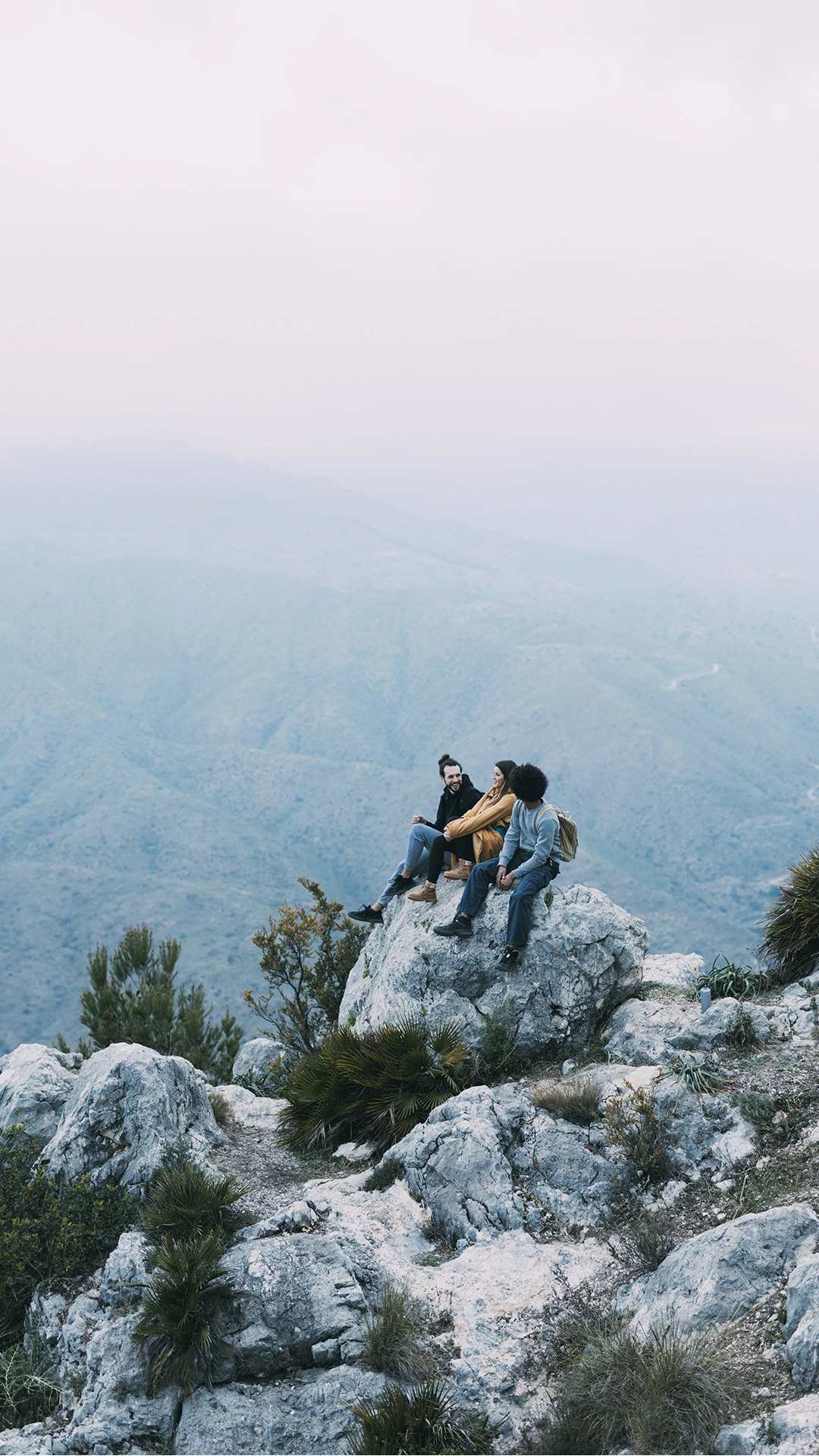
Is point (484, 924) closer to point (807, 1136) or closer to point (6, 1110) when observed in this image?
point (807, 1136)

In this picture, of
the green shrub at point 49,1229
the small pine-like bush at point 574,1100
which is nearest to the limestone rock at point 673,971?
the small pine-like bush at point 574,1100

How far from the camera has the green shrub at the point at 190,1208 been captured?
278 inches

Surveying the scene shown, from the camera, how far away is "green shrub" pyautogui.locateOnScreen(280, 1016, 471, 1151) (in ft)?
28.7

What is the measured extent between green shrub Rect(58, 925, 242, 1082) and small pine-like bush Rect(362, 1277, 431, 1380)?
1075 cm

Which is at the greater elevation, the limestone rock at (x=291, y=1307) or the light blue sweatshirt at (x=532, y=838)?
the light blue sweatshirt at (x=532, y=838)

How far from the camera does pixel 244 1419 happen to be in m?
5.69

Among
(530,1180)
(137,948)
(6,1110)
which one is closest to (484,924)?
(530,1180)

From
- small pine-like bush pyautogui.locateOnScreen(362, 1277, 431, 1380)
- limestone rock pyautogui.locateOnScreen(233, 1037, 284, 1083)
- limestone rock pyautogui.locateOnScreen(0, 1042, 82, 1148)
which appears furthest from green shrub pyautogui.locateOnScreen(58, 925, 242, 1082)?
small pine-like bush pyautogui.locateOnScreen(362, 1277, 431, 1380)

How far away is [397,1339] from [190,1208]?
2.23 metres

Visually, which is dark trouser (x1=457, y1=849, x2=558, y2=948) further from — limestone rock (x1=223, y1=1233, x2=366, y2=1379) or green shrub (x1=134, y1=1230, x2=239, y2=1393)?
green shrub (x1=134, y1=1230, x2=239, y2=1393)

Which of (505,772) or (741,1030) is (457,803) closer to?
(505,772)

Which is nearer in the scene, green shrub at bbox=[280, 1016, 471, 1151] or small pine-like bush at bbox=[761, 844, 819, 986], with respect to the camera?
green shrub at bbox=[280, 1016, 471, 1151]

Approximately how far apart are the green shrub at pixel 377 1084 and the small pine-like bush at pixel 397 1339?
7.99 feet

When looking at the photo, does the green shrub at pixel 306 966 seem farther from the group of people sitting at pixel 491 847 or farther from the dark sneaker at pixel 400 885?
the group of people sitting at pixel 491 847
